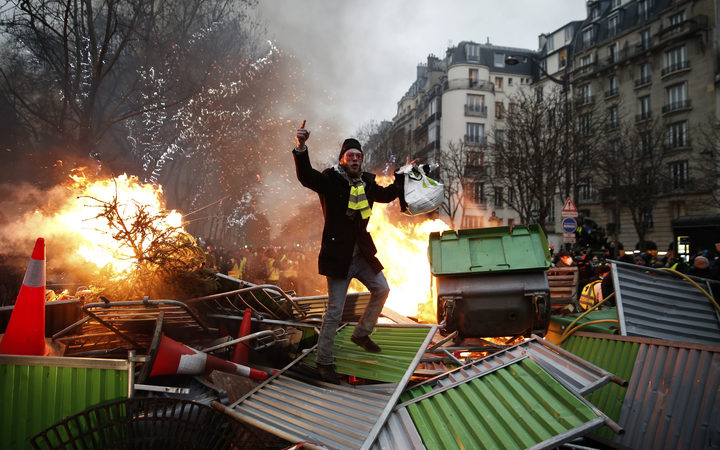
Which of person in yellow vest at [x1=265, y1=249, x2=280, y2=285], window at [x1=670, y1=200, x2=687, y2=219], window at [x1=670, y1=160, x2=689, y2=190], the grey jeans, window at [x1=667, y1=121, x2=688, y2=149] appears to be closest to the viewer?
the grey jeans

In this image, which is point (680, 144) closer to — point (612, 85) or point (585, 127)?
point (612, 85)

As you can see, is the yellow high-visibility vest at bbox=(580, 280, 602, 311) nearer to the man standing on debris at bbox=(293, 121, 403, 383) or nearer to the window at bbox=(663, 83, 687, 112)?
the man standing on debris at bbox=(293, 121, 403, 383)

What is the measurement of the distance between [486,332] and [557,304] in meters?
2.49

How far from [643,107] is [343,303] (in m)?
37.5

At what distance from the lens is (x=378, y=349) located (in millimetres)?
3635

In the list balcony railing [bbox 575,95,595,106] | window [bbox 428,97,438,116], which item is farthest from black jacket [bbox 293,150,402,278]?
window [bbox 428,97,438,116]

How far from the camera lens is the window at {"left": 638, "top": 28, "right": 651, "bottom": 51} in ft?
106

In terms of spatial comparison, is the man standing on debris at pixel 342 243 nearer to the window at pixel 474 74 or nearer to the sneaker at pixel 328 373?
the sneaker at pixel 328 373

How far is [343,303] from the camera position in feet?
11.2

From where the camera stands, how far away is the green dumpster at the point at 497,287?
4.53 meters

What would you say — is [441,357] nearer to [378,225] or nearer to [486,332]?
[486,332]

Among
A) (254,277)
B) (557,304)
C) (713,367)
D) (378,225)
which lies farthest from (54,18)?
(713,367)

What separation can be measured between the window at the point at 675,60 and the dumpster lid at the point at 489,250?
34.2 meters

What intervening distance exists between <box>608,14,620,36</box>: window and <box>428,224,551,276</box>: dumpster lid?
129 ft
